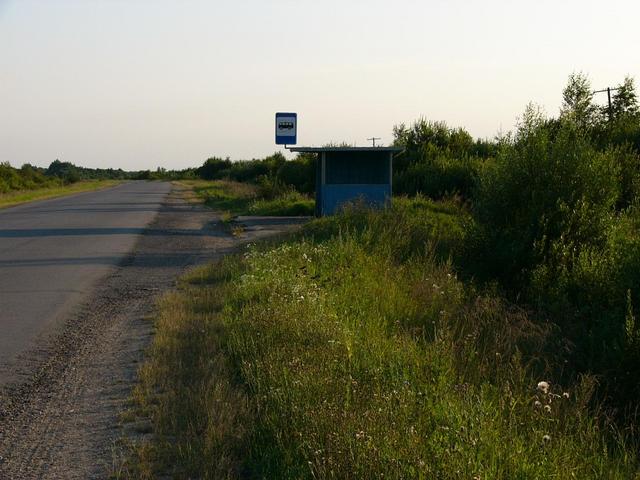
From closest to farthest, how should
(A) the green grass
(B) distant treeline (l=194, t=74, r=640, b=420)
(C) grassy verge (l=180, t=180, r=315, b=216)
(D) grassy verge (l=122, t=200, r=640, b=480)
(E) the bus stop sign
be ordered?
(D) grassy verge (l=122, t=200, r=640, b=480) → (B) distant treeline (l=194, t=74, r=640, b=420) → (A) the green grass → (C) grassy verge (l=180, t=180, r=315, b=216) → (E) the bus stop sign

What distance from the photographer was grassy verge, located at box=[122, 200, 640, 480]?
459 cm

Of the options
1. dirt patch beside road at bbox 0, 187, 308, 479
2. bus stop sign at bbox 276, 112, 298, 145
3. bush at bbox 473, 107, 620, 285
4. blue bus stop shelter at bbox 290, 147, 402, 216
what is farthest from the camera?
bus stop sign at bbox 276, 112, 298, 145

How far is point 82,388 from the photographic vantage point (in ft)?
23.2

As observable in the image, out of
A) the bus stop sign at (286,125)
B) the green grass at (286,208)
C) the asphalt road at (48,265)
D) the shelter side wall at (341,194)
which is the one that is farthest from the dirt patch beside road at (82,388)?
the bus stop sign at (286,125)

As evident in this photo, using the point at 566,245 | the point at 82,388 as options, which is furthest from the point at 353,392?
the point at 566,245

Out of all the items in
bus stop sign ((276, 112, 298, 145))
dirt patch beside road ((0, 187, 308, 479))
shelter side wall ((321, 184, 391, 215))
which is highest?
bus stop sign ((276, 112, 298, 145))

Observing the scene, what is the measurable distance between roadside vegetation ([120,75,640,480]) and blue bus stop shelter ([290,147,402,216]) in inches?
198

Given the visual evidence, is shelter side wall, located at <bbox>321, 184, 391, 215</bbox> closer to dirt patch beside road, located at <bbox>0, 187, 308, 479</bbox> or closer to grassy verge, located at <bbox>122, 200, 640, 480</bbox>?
dirt patch beside road, located at <bbox>0, 187, 308, 479</bbox>

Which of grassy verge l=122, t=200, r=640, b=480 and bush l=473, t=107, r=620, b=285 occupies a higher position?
bush l=473, t=107, r=620, b=285

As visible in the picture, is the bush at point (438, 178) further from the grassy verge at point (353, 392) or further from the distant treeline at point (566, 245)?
the grassy verge at point (353, 392)

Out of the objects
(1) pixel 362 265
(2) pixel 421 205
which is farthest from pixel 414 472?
(2) pixel 421 205

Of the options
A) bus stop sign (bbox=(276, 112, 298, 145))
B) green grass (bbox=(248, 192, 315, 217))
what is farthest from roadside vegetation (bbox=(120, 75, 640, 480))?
bus stop sign (bbox=(276, 112, 298, 145))

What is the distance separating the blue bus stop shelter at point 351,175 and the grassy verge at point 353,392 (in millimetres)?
12600

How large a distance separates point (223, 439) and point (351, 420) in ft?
3.15
